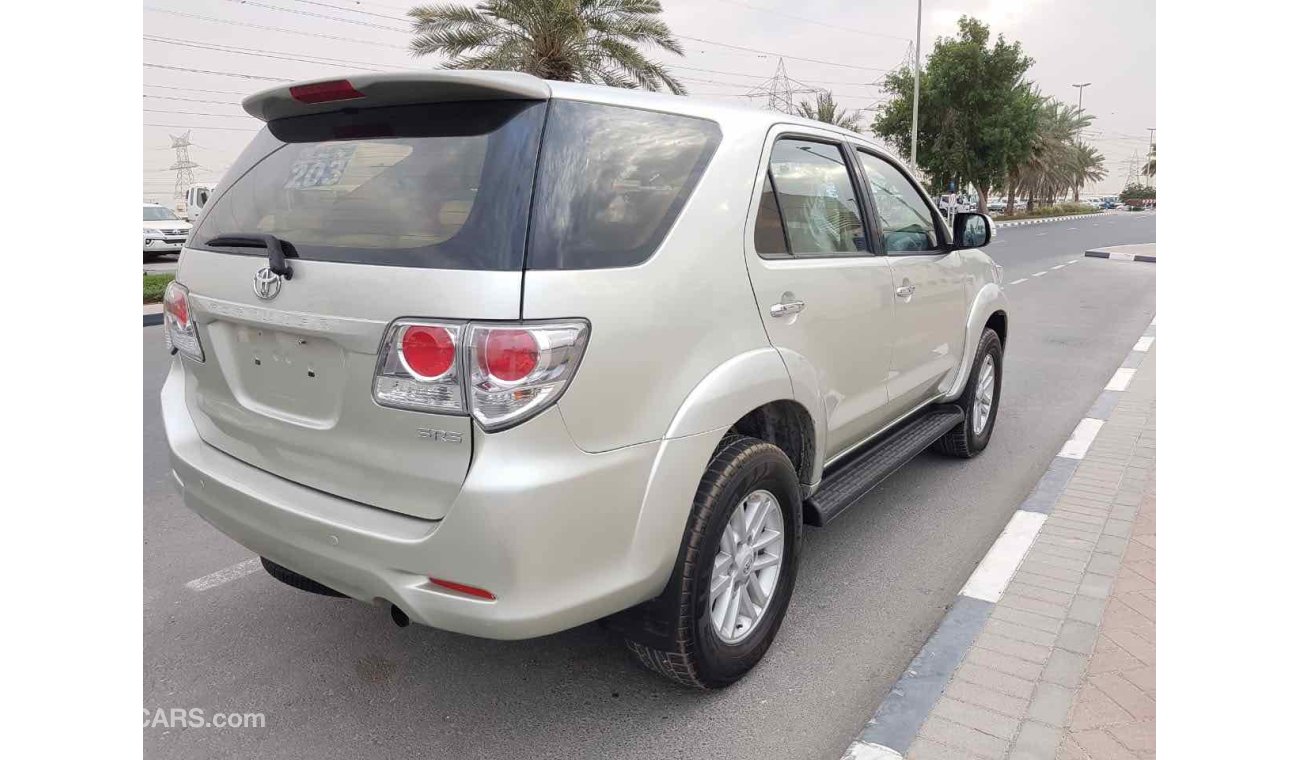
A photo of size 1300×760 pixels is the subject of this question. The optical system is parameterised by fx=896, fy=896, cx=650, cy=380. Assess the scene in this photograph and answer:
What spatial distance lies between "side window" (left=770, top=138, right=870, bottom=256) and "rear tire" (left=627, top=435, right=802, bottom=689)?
0.82 m

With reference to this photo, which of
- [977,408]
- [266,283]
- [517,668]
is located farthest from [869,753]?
[977,408]

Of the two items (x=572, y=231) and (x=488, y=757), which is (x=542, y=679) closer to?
(x=488, y=757)

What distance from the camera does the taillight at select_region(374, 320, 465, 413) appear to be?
209 cm

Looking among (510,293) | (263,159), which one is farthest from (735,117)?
(263,159)

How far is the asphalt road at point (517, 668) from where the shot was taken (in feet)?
8.57

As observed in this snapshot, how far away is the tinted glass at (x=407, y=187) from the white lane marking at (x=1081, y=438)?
4.29m

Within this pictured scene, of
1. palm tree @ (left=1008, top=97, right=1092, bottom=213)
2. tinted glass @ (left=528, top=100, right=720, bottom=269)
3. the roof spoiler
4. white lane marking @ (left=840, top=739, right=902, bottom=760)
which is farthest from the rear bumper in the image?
palm tree @ (left=1008, top=97, right=1092, bottom=213)

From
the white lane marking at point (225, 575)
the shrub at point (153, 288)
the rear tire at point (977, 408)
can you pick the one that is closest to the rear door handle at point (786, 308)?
the rear tire at point (977, 408)

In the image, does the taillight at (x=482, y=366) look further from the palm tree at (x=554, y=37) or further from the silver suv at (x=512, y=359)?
the palm tree at (x=554, y=37)

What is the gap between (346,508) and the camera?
2.33 meters

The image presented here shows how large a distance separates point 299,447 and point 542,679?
3.62ft

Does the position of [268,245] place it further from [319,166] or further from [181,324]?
[181,324]

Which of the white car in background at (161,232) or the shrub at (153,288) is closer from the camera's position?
the shrub at (153,288)

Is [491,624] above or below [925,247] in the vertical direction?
below
